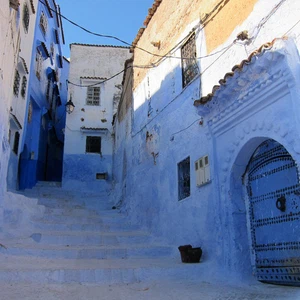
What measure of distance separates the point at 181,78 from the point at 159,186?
103 inches

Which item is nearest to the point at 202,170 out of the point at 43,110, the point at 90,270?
the point at 90,270

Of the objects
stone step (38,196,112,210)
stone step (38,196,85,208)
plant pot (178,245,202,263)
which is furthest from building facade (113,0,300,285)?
stone step (38,196,85,208)

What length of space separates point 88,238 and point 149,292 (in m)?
3.13

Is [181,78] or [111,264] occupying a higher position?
[181,78]

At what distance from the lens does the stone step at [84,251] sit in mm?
6066

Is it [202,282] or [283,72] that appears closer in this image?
[283,72]

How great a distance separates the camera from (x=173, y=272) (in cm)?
539

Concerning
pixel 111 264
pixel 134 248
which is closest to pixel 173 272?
pixel 111 264

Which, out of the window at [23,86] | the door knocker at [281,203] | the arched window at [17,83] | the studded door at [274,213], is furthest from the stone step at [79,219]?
the window at [23,86]

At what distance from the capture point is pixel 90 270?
509 cm

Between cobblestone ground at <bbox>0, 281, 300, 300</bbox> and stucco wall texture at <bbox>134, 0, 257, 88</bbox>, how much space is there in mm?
4233

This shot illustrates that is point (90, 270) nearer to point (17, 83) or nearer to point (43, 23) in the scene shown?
point (17, 83)

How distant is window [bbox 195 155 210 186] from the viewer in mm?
6058

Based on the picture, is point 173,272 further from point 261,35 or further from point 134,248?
A: point 261,35
